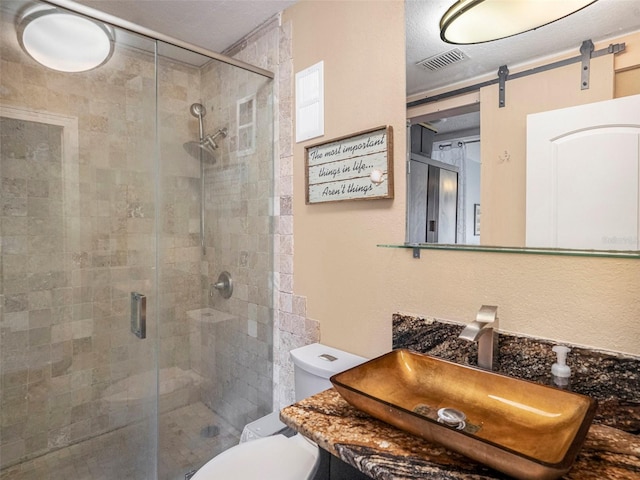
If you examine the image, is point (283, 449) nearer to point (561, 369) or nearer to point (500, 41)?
point (561, 369)

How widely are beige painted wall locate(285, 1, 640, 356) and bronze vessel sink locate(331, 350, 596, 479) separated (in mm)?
211

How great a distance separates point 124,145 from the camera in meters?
1.84

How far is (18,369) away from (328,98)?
1945 mm

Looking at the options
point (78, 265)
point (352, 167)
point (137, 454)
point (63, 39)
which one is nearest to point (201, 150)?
point (63, 39)

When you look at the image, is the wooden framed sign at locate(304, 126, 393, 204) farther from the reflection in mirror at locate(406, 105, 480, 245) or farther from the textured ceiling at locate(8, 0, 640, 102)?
the textured ceiling at locate(8, 0, 640, 102)

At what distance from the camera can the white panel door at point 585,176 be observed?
2.81ft

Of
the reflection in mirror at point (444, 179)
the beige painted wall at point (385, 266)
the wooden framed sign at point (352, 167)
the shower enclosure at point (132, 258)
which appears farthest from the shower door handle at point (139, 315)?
the reflection in mirror at point (444, 179)

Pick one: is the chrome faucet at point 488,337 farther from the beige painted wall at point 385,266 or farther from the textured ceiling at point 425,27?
the textured ceiling at point 425,27

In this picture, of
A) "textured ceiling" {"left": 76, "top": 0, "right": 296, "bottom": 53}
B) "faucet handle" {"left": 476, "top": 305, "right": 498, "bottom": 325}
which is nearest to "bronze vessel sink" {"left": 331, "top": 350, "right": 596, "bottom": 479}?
"faucet handle" {"left": 476, "top": 305, "right": 498, "bottom": 325}

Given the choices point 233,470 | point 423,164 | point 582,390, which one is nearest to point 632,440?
point 582,390

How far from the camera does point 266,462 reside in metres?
1.18

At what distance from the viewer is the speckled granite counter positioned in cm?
66

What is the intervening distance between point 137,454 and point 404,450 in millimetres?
1710

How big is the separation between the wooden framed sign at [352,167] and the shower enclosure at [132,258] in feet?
1.28
